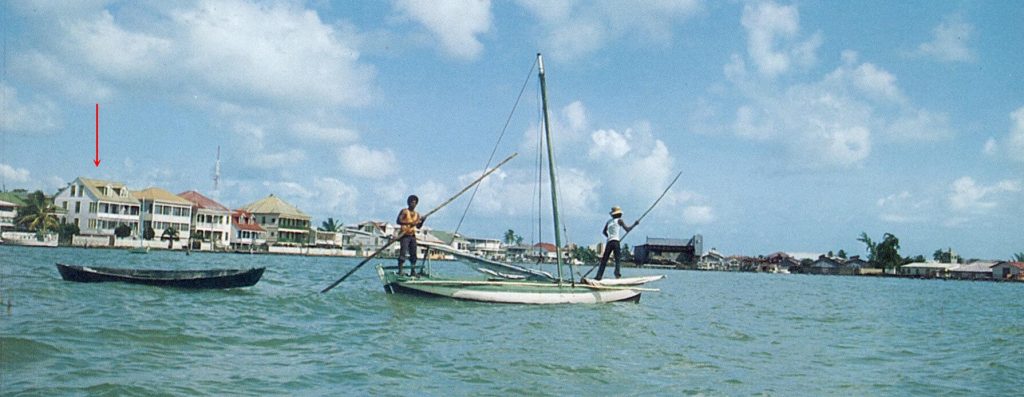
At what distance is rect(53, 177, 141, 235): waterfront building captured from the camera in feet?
296

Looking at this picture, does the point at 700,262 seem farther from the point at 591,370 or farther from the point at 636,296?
the point at 591,370

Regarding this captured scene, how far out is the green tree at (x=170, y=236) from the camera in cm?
9113

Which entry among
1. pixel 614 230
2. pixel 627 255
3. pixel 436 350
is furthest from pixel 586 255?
pixel 436 350

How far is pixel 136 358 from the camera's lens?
9.72 m

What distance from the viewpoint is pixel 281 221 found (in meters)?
117

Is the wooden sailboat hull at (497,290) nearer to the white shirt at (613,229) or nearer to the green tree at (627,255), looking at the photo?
the white shirt at (613,229)

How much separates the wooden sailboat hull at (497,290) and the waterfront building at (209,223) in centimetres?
9057

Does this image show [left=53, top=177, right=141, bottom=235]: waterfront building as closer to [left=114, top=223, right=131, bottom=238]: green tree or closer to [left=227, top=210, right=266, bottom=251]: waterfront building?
[left=114, top=223, right=131, bottom=238]: green tree

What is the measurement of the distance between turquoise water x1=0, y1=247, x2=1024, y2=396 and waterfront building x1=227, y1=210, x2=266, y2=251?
92.8m

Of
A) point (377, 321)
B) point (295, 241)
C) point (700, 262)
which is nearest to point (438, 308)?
point (377, 321)

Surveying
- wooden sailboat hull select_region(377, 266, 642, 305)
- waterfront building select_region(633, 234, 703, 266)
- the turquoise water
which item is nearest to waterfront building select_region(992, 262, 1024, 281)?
waterfront building select_region(633, 234, 703, 266)

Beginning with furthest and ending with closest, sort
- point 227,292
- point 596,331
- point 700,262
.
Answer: point 700,262, point 227,292, point 596,331

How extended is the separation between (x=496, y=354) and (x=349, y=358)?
231cm

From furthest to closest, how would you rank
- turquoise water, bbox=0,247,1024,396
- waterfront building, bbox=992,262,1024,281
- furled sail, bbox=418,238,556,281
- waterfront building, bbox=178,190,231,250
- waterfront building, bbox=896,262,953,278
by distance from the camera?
1. waterfront building, bbox=896,262,953,278
2. waterfront building, bbox=992,262,1024,281
3. waterfront building, bbox=178,190,231,250
4. furled sail, bbox=418,238,556,281
5. turquoise water, bbox=0,247,1024,396
